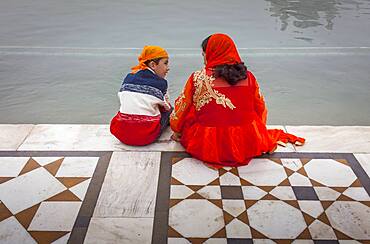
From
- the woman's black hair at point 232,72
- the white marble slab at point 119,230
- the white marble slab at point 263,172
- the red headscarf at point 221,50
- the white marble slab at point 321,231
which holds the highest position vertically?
the red headscarf at point 221,50

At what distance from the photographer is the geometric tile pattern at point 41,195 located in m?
1.98

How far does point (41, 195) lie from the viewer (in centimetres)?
223

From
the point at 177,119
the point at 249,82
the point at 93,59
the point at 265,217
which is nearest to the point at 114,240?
the point at 265,217

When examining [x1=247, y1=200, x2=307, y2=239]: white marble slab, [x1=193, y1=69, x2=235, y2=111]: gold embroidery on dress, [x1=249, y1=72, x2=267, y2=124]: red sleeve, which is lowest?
[x1=247, y1=200, x2=307, y2=239]: white marble slab

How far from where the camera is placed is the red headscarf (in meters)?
2.32

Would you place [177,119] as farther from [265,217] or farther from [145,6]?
[145,6]

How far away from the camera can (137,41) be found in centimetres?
504

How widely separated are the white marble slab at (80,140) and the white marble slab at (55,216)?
552mm

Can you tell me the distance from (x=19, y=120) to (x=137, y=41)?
2.06 m

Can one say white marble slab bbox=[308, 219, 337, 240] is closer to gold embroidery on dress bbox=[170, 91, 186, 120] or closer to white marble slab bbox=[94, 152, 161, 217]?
white marble slab bbox=[94, 152, 161, 217]

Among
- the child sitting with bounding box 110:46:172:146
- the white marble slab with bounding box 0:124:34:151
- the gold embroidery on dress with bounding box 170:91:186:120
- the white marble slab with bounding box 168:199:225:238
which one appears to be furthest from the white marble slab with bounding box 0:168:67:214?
the gold embroidery on dress with bounding box 170:91:186:120

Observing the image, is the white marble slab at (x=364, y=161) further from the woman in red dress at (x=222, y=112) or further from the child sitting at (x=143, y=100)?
the child sitting at (x=143, y=100)

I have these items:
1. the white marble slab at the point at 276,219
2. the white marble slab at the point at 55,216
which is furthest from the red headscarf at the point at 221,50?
the white marble slab at the point at 55,216

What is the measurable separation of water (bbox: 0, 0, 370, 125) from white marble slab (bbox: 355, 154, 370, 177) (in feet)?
2.59
